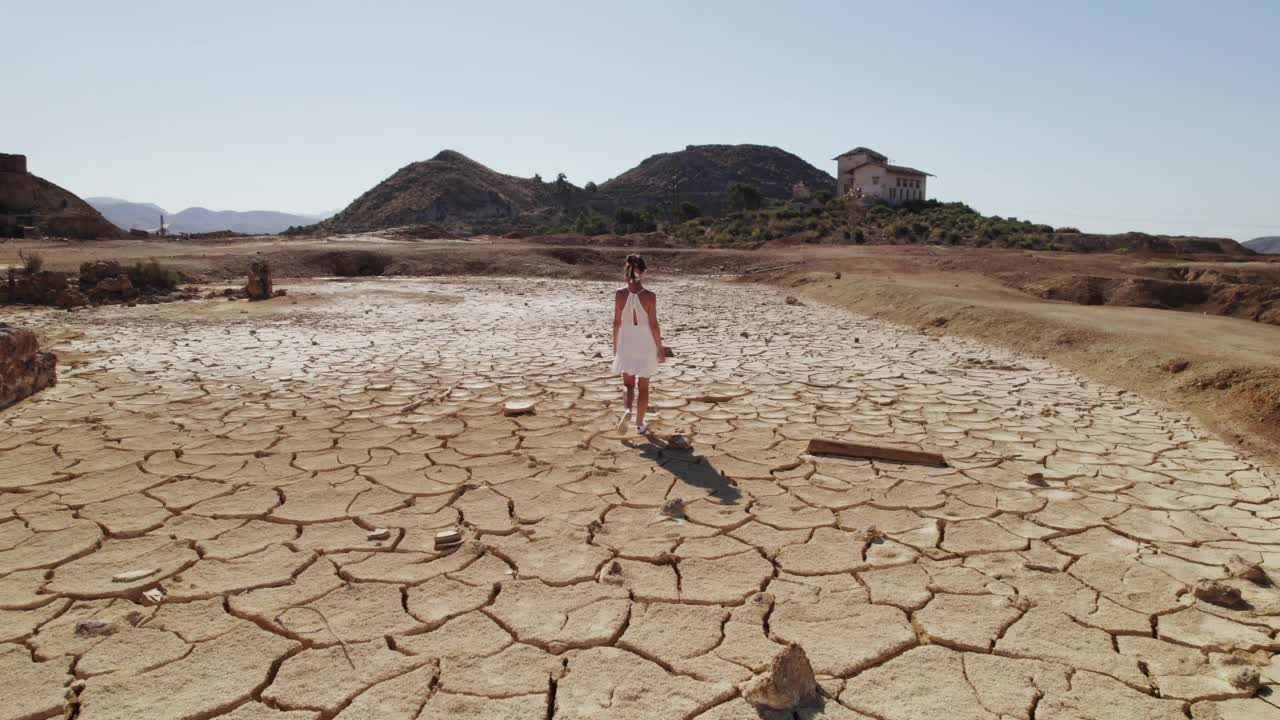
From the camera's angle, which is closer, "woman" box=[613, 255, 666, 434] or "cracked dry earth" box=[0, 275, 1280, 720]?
"cracked dry earth" box=[0, 275, 1280, 720]

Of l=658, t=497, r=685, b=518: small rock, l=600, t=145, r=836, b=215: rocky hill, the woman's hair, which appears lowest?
l=658, t=497, r=685, b=518: small rock

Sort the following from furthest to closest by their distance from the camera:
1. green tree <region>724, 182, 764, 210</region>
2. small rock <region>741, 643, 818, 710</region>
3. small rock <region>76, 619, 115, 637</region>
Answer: green tree <region>724, 182, 764, 210</region> < small rock <region>76, 619, 115, 637</region> < small rock <region>741, 643, 818, 710</region>

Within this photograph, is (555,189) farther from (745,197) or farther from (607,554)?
(607,554)

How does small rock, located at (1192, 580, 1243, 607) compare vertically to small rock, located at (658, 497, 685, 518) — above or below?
above

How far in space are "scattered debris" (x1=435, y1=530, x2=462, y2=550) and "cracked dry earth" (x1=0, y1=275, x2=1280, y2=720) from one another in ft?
0.14

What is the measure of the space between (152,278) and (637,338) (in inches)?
438

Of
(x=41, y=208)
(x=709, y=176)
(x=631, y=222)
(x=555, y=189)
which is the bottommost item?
(x=41, y=208)

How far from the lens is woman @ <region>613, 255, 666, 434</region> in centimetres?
420

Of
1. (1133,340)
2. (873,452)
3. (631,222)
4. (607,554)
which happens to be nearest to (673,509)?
(607,554)

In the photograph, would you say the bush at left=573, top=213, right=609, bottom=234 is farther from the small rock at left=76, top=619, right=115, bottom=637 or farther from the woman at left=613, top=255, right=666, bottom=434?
the small rock at left=76, top=619, right=115, bottom=637

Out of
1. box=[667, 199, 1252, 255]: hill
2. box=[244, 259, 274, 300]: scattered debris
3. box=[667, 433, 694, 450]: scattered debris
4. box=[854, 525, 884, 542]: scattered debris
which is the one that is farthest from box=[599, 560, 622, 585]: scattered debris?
box=[667, 199, 1252, 255]: hill

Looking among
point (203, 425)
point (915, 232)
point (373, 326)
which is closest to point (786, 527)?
point (203, 425)

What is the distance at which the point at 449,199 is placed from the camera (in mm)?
59531

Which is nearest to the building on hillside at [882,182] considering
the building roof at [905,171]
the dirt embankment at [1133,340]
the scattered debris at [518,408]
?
the building roof at [905,171]
